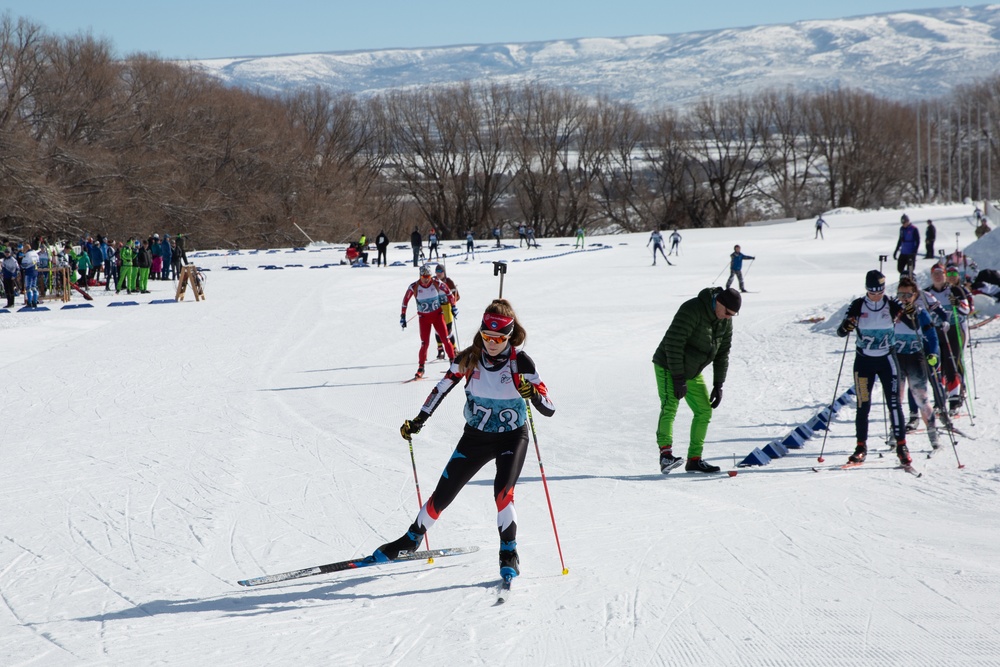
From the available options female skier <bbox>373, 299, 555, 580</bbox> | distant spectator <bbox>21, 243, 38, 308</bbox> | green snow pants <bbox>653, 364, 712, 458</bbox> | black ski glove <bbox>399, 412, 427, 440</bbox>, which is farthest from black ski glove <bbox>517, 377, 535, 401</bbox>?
distant spectator <bbox>21, 243, 38, 308</bbox>

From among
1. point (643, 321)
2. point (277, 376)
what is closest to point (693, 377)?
point (277, 376)

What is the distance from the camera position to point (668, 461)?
25.9 feet

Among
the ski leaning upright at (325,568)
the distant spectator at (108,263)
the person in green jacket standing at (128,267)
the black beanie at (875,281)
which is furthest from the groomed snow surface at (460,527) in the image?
the distant spectator at (108,263)

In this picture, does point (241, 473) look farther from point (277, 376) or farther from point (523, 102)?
point (523, 102)

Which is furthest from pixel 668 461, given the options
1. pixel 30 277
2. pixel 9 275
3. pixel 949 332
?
pixel 9 275

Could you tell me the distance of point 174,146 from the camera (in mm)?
55469

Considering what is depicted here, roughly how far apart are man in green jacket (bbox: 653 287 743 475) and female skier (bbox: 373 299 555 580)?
2348 mm

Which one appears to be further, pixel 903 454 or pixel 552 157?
pixel 552 157

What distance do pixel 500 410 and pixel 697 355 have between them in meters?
2.78

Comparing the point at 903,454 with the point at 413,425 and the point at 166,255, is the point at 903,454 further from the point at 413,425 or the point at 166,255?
the point at 166,255

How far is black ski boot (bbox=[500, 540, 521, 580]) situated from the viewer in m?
5.18

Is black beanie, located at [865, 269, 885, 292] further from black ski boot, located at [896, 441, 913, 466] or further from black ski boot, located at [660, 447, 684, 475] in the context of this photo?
black ski boot, located at [660, 447, 684, 475]

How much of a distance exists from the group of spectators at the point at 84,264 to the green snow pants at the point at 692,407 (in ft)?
63.4

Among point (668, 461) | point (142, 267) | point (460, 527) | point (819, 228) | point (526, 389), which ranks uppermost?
point (819, 228)
